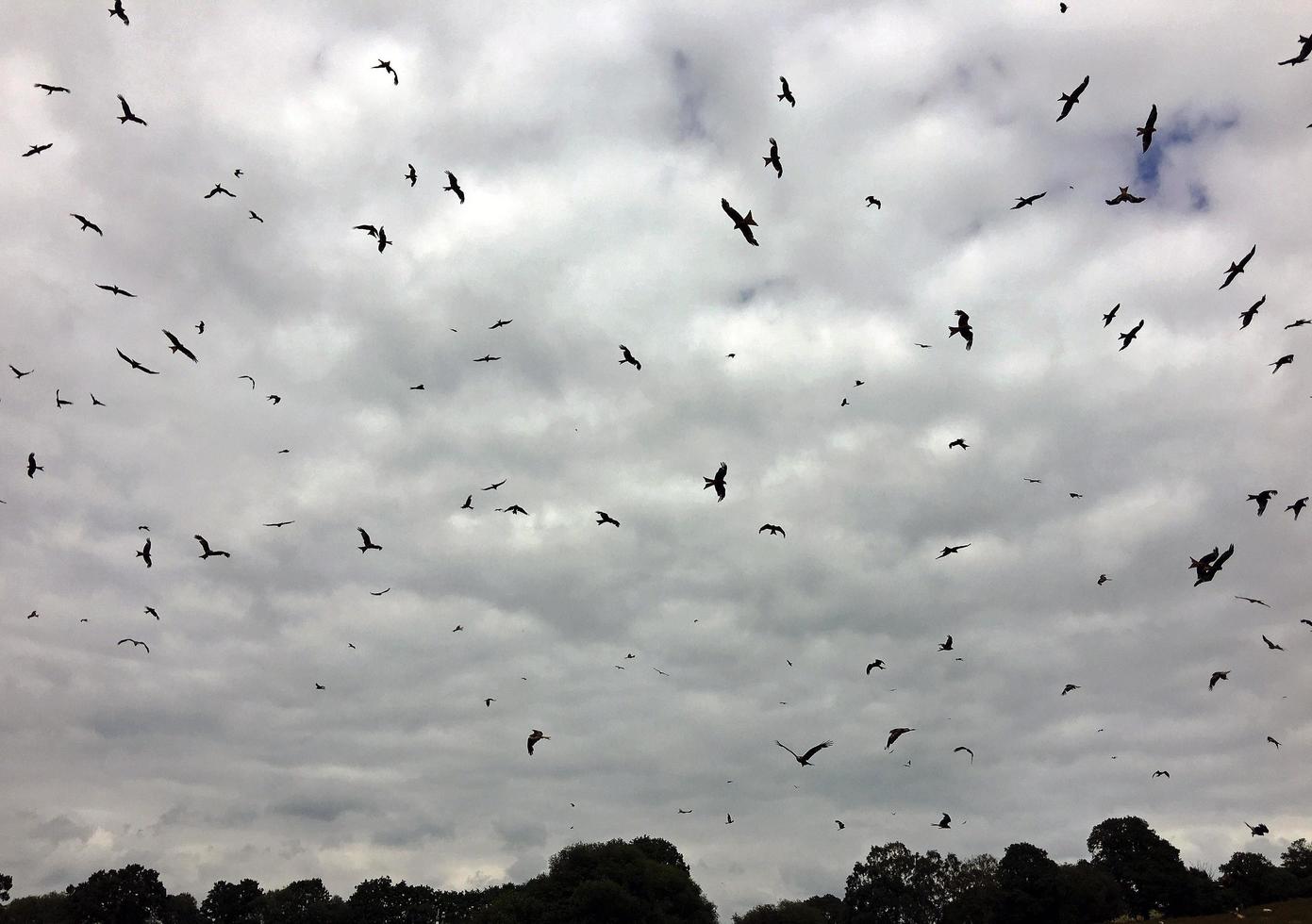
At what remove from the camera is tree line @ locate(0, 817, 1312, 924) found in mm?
110812

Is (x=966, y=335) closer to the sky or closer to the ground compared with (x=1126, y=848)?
closer to the sky

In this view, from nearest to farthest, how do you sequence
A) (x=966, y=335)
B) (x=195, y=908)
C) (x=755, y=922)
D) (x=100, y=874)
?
(x=966, y=335), (x=755, y=922), (x=100, y=874), (x=195, y=908)

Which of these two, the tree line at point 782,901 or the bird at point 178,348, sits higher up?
the bird at point 178,348

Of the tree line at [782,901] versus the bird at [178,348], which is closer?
the bird at [178,348]

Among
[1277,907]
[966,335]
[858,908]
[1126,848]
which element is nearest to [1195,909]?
[1126,848]

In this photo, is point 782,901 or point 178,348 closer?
point 178,348

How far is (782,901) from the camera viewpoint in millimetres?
132000

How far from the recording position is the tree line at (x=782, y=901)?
364ft

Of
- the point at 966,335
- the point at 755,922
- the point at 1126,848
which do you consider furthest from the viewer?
the point at 1126,848

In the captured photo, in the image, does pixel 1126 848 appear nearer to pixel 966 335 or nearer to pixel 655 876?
pixel 655 876

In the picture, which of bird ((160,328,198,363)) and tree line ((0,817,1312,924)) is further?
tree line ((0,817,1312,924))

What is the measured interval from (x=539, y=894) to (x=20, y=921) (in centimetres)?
10574

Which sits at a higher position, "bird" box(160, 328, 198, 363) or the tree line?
"bird" box(160, 328, 198, 363)

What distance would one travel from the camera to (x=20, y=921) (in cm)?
15712
